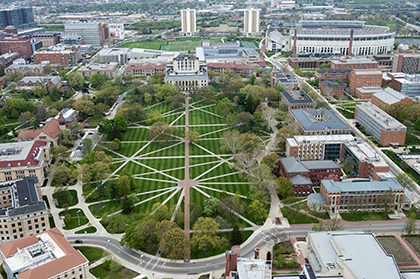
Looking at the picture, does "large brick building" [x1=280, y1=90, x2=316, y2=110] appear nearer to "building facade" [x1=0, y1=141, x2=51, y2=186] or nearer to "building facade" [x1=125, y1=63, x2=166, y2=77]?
"building facade" [x1=125, y1=63, x2=166, y2=77]

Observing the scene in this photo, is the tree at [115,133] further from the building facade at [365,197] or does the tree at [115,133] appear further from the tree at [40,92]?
the building facade at [365,197]

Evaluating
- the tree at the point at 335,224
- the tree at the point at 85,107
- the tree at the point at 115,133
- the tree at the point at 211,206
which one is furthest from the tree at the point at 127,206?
the tree at the point at 85,107

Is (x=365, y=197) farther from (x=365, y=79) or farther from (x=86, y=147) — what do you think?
(x=365, y=79)

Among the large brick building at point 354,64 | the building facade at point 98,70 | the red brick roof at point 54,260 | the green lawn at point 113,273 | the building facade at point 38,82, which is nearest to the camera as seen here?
the red brick roof at point 54,260

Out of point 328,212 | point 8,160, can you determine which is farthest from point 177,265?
point 8,160

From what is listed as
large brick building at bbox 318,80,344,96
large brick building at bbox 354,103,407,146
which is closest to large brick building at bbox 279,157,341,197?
large brick building at bbox 354,103,407,146

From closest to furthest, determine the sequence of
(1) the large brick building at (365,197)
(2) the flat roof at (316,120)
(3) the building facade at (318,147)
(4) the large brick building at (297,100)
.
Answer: (1) the large brick building at (365,197) < (3) the building facade at (318,147) < (2) the flat roof at (316,120) < (4) the large brick building at (297,100)

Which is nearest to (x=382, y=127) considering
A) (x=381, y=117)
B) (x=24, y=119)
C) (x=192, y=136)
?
(x=381, y=117)
